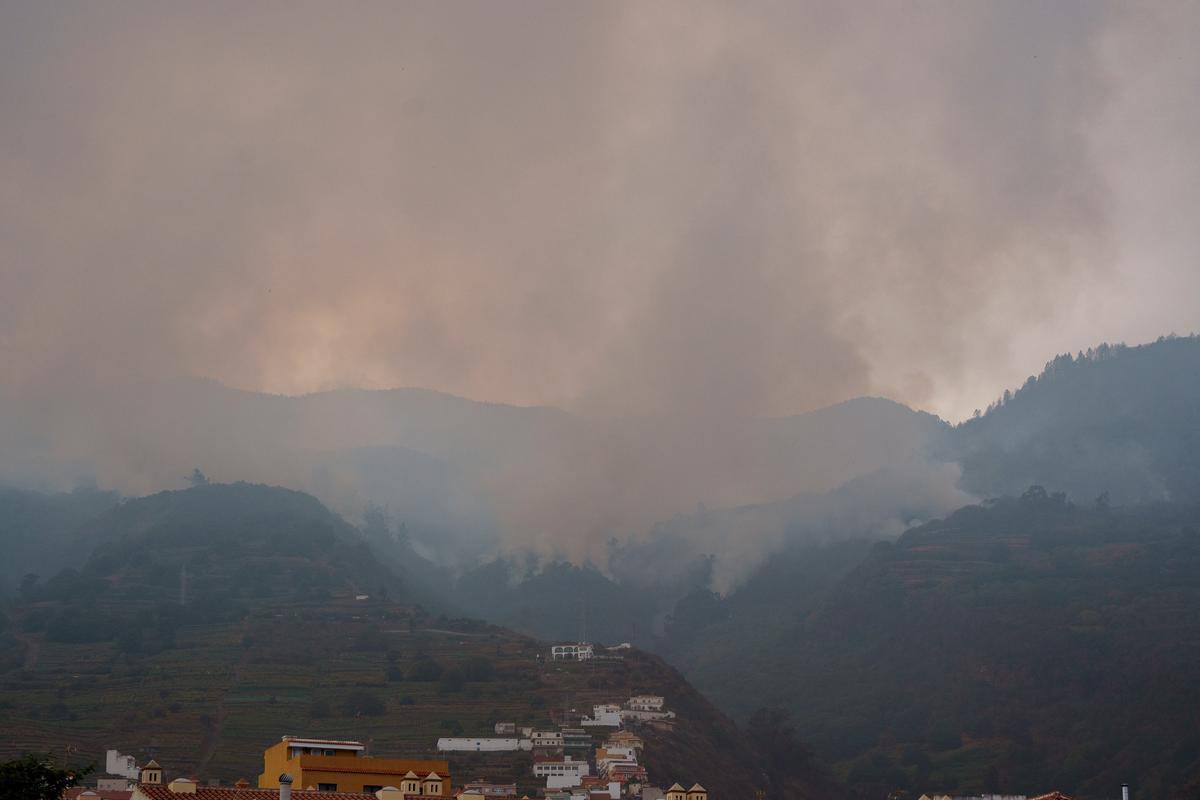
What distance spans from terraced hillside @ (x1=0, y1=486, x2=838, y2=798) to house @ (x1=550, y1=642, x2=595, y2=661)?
1980mm

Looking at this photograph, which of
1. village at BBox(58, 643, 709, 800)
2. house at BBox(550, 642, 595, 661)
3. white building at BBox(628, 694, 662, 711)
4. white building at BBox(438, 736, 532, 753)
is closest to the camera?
village at BBox(58, 643, 709, 800)

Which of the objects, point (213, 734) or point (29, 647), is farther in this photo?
point (29, 647)

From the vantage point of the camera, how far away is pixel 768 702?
186 metres

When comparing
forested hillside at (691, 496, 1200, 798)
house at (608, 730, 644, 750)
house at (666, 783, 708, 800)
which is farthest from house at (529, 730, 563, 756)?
house at (666, 783, 708, 800)

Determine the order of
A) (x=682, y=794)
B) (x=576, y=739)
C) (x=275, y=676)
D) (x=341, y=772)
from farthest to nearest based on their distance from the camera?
(x=275, y=676), (x=576, y=739), (x=341, y=772), (x=682, y=794)

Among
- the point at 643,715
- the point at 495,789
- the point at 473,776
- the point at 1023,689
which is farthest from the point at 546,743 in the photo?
the point at 1023,689

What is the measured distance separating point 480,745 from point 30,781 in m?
87.1

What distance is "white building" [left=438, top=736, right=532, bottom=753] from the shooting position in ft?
403

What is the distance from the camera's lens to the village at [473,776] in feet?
178

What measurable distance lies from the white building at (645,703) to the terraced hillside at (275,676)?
1.68 m

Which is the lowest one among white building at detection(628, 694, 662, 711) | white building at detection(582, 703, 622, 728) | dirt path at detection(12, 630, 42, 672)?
white building at detection(582, 703, 622, 728)

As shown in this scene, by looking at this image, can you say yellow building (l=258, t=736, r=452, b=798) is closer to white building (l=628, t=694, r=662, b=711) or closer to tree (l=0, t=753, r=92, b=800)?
tree (l=0, t=753, r=92, b=800)

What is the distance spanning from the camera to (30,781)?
128 ft

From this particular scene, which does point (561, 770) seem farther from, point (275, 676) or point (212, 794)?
point (212, 794)
